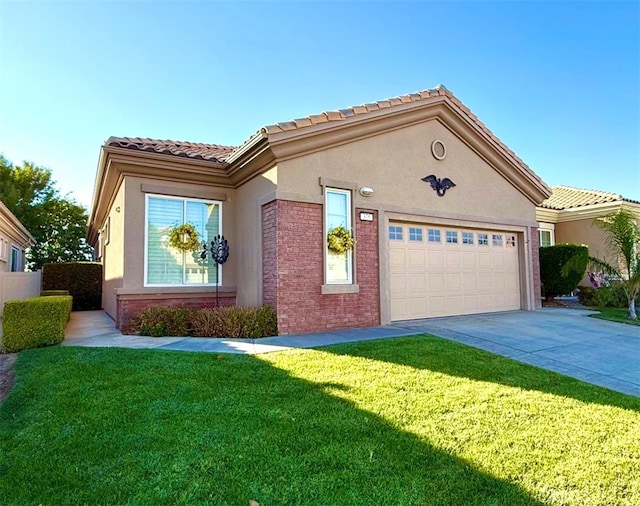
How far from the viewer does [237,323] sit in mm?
8219

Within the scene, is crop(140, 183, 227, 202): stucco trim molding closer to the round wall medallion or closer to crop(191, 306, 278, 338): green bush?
crop(191, 306, 278, 338): green bush

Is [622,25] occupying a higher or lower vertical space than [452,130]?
higher

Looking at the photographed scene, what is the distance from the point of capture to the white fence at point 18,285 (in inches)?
530

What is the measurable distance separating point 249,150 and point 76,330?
6312 mm

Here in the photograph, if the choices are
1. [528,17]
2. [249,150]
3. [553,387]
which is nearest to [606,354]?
[553,387]

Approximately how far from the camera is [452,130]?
11734 mm

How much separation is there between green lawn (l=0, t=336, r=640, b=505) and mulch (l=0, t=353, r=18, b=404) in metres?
0.17

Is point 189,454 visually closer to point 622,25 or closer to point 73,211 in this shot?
point 622,25

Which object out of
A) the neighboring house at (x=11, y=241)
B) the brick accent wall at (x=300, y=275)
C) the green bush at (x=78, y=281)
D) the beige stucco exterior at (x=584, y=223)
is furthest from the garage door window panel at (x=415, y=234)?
the neighboring house at (x=11, y=241)

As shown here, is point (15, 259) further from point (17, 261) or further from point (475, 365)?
point (475, 365)

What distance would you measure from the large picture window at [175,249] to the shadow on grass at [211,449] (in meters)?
4.52

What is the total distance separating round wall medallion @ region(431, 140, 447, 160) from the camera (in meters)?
11.1

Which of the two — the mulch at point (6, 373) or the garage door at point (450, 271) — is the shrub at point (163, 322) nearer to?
the mulch at point (6, 373)

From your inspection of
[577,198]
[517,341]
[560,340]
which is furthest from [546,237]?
[517,341]
